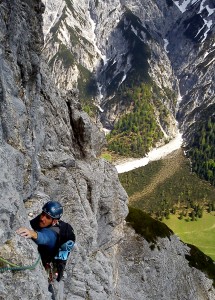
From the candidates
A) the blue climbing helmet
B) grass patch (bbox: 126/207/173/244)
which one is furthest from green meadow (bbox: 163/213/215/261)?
the blue climbing helmet

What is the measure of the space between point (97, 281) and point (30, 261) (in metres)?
24.2

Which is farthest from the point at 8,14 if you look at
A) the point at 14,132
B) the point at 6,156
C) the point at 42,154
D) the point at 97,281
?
the point at 97,281

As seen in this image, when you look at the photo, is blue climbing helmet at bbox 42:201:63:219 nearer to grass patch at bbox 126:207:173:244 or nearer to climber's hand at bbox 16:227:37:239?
climber's hand at bbox 16:227:37:239

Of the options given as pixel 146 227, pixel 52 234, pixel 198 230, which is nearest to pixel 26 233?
pixel 52 234

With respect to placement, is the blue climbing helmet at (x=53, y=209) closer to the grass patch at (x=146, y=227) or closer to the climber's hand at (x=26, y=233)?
the climber's hand at (x=26, y=233)

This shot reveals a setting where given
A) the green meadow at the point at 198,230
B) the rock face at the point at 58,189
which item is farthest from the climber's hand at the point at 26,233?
the green meadow at the point at 198,230

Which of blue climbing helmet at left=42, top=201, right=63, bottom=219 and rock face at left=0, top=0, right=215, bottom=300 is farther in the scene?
rock face at left=0, top=0, right=215, bottom=300

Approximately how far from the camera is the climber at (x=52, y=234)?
57.1 ft

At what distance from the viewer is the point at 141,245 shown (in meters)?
56.2

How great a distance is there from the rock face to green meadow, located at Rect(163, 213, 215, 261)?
91.8 m

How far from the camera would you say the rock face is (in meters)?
19.2

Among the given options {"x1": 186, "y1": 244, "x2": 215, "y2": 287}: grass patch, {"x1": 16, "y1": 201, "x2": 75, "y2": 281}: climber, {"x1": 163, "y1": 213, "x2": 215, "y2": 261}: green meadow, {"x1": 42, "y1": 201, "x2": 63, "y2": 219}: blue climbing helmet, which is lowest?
{"x1": 163, "y1": 213, "x2": 215, "y2": 261}: green meadow

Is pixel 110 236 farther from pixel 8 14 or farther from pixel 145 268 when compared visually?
pixel 8 14

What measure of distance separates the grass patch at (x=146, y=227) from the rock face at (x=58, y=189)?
1.65 meters
